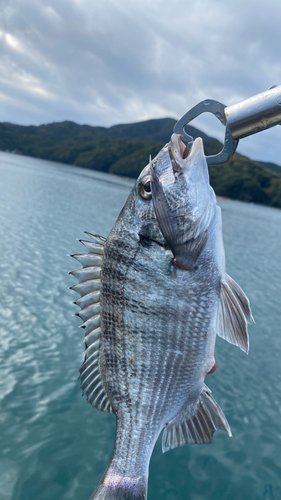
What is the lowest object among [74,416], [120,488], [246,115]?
[74,416]

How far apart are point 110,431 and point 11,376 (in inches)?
92.8

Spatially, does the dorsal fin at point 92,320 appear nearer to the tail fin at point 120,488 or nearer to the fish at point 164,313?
the fish at point 164,313

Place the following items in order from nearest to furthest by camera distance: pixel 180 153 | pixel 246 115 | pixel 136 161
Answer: pixel 246 115 → pixel 180 153 → pixel 136 161

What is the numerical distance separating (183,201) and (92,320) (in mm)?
1256

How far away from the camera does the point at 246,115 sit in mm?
2029

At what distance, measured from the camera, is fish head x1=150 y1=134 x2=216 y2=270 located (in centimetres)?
238

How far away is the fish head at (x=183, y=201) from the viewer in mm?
2385

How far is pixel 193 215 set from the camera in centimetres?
239

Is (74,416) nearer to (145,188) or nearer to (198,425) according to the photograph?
(198,425)

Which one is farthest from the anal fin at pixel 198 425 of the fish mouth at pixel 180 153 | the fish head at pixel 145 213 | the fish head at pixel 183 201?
the fish mouth at pixel 180 153

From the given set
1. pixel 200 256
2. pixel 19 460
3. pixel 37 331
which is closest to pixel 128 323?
pixel 200 256

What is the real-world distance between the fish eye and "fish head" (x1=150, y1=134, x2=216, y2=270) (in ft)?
0.30

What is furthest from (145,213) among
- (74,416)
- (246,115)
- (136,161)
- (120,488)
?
(136,161)

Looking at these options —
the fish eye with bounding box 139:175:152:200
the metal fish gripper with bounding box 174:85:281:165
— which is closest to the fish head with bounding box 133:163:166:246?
the fish eye with bounding box 139:175:152:200
